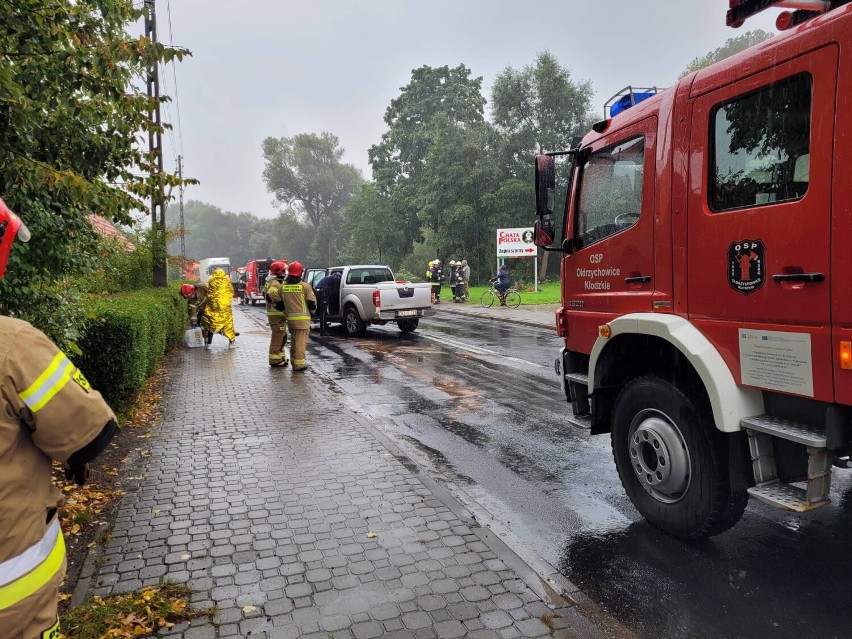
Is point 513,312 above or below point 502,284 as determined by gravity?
below

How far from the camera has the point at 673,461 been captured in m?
3.74

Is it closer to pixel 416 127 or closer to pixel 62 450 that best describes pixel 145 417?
pixel 62 450

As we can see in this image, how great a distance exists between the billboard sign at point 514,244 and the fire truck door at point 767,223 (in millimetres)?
24274

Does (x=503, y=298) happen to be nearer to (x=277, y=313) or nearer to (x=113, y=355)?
(x=277, y=313)

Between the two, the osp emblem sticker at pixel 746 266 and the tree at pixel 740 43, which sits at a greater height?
the tree at pixel 740 43

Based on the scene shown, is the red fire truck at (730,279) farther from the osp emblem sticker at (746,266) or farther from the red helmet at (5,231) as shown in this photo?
the red helmet at (5,231)

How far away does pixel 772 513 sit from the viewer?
14.0 ft

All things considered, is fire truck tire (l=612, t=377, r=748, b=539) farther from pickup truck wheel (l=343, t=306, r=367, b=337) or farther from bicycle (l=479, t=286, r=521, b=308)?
bicycle (l=479, t=286, r=521, b=308)

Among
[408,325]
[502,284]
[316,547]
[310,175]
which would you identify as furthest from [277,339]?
[310,175]

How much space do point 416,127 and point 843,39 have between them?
5378 centimetres

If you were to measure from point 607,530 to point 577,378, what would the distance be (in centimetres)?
122

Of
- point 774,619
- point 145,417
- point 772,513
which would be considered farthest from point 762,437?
point 145,417

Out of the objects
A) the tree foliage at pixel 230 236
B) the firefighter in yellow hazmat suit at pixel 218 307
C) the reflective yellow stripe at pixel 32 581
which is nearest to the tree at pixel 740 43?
the reflective yellow stripe at pixel 32 581

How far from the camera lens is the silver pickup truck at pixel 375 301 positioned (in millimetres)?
15133
